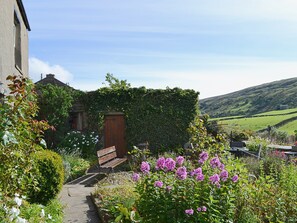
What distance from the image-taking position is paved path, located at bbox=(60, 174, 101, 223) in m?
6.11

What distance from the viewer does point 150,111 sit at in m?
16.6

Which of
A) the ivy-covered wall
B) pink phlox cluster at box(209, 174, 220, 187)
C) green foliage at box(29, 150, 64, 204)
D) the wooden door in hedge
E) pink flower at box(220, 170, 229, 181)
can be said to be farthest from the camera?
the wooden door in hedge

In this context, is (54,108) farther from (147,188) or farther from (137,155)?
(147,188)

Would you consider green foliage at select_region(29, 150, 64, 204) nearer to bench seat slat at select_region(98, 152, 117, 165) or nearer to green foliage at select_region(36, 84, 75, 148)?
bench seat slat at select_region(98, 152, 117, 165)

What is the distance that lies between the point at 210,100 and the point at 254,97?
15338 millimetres

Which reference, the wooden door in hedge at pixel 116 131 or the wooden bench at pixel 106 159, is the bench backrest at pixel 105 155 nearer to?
the wooden bench at pixel 106 159

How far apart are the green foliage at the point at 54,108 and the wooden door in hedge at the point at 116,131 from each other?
1907 millimetres

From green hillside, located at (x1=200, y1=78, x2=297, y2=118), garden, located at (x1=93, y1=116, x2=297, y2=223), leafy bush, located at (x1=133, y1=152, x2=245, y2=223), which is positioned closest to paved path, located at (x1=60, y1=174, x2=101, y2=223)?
garden, located at (x1=93, y1=116, x2=297, y2=223)

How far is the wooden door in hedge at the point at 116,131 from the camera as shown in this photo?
1641 cm

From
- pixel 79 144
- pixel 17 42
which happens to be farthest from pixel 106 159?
pixel 17 42

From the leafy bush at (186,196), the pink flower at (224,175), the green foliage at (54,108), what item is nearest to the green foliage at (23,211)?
the leafy bush at (186,196)

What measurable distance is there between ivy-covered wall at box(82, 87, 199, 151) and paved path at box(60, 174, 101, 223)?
633 cm

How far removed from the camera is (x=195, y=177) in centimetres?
446

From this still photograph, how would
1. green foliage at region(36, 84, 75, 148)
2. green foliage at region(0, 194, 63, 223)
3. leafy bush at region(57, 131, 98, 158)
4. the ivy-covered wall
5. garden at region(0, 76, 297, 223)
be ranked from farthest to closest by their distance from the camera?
the ivy-covered wall, green foliage at region(36, 84, 75, 148), leafy bush at region(57, 131, 98, 158), garden at region(0, 76, 297, 223), green foliage at region(0, 194, 63, 223)
